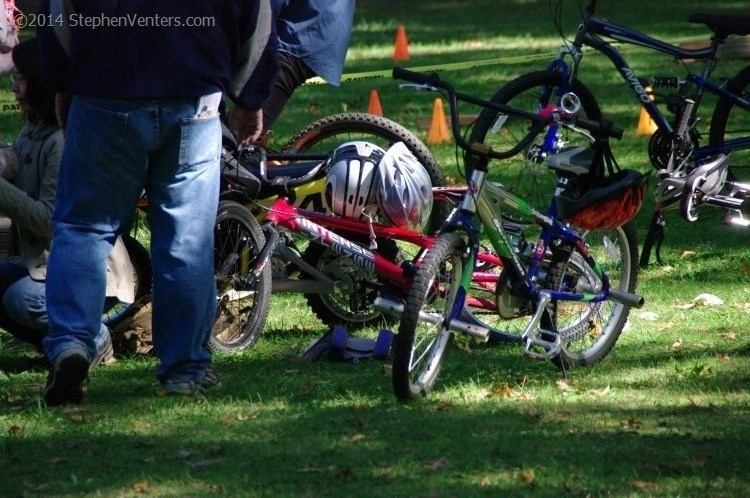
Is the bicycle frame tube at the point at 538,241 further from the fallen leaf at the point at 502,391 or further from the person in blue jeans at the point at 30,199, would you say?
the person in blue jeans at the point at 30,199

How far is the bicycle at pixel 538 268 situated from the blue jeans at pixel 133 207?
862mm

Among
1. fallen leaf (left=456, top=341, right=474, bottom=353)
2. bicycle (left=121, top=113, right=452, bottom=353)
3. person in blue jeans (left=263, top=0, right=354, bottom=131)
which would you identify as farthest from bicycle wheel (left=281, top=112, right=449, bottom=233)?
fallen leaf (left=456, top=341, right=474, bottom=353)

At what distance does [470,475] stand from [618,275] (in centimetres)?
220

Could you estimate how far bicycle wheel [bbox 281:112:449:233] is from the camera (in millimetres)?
7535

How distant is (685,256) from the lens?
29.5ft

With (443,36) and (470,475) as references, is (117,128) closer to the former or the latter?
(470,475)

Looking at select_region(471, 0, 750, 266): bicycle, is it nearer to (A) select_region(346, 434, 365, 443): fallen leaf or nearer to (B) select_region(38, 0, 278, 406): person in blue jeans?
(B) select_region(38, 0, 278, 406): person in blue jeans

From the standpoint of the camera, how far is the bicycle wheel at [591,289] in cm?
638

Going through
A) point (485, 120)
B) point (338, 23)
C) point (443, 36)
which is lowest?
point (443, 36)

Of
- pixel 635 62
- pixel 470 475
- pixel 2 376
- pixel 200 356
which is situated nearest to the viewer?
pixel 470 475

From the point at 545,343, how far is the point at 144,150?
1.89m

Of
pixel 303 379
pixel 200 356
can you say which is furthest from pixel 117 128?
pixel 303 379

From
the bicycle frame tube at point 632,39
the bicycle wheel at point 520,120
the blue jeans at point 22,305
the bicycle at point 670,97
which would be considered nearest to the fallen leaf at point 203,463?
the blue jeans at point 22,305

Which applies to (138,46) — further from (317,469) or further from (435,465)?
(435,465)
